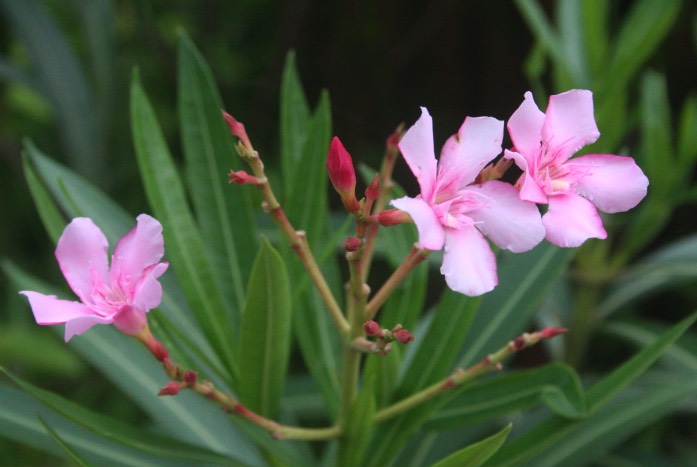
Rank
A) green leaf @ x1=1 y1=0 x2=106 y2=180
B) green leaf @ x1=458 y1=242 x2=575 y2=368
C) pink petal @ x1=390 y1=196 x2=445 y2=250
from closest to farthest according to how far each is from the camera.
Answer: pink petal @ x1=390 y1=196 x2=445 y2=250
green leaf @ x1=458 y1=242 x2=575 y2=368
green leaf @ x1=1 y1=0 x2=106 y2=180

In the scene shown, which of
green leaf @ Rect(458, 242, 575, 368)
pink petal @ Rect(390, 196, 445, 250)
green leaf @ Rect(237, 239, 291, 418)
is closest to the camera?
pink petal @ Rect(390, 196, 445, 250)

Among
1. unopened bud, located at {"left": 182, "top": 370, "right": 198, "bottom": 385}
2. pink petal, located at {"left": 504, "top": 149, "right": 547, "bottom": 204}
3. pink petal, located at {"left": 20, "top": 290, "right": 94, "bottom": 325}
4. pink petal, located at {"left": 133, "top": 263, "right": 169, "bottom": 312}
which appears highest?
pink petal, located at {"left": 504, "top": 149, "right": 547, "bottom": 204}

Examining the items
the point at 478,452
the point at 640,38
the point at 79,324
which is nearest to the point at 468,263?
the point at 478,452

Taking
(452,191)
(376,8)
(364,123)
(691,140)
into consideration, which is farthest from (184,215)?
(376,8)

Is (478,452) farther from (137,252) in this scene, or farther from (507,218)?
(137,252)

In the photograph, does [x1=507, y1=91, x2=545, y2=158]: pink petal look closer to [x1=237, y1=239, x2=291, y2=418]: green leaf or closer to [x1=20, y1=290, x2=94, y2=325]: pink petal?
[x1=237, y1=239, x2=291, y2=418]: green leaf

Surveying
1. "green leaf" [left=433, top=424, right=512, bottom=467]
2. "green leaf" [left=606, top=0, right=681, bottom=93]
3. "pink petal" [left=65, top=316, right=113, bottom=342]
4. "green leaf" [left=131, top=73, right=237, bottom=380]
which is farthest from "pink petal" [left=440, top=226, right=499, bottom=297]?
"green leaf" [left=606, top=0, right=681, bottom=93]
